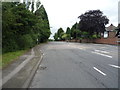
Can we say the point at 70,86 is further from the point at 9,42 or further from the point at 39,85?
the point at 9,42

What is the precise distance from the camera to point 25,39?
95.5ft

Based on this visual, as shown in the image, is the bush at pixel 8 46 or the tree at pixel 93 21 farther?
the tree at pixel 93 21

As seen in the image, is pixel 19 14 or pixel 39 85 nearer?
pixel 39 85

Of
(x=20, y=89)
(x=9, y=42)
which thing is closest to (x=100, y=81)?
(x=20, y=89)

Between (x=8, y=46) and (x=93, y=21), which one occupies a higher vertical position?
(x=93, y=21)

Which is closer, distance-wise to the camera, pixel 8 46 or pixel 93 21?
pixel 8 46

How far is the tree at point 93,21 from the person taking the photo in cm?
6253

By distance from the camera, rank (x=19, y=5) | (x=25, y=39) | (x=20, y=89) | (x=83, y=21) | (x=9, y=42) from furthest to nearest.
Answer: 1. (x=83, y=21)
2. (x=25, y=39)
3. (x=19, y=5)
4. (x=9, y=42)
5. (x=20, y=89)

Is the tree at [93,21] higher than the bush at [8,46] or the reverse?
higher

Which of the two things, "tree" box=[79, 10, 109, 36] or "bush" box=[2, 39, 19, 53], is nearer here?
"bush" box=[2, 39, 19, 53]

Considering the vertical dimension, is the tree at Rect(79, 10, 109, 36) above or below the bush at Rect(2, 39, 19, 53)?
above

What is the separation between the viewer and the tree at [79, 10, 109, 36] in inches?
2462

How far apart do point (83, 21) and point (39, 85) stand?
5813 centimetres

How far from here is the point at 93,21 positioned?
206 feet
